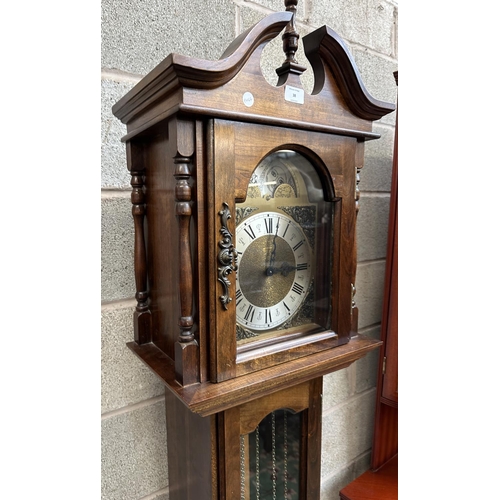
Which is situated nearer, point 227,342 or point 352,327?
point 227,342

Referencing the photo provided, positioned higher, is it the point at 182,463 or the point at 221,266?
the point at 221,266

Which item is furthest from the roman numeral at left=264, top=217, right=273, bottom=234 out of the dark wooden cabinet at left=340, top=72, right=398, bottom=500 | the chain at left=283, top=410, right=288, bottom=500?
the dark wooden cabinet at left=340, top=72, right=398, bottom=500

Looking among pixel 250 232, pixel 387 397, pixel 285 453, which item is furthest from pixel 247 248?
pixel 387 397

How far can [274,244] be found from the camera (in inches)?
21.9

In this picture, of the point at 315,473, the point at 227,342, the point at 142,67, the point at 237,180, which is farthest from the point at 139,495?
the point at 142,67

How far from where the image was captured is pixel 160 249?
0.57 m

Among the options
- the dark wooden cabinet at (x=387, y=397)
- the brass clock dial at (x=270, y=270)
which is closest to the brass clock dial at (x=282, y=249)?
the brass clock dial at (x=270, y=270)

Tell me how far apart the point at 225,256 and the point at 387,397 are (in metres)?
0.74

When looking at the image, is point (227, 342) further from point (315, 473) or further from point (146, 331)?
point (315, 473)

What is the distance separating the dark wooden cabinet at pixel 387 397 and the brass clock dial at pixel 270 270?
44 centimetres

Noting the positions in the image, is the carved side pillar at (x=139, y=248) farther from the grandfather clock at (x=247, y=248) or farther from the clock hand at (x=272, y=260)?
the clock hand at (x=272, y=260)

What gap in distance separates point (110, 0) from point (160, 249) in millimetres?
402

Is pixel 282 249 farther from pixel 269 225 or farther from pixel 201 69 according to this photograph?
pixel 201 69

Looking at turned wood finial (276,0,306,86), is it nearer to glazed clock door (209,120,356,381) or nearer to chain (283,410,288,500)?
glazed clock door (209,120,356,381)
